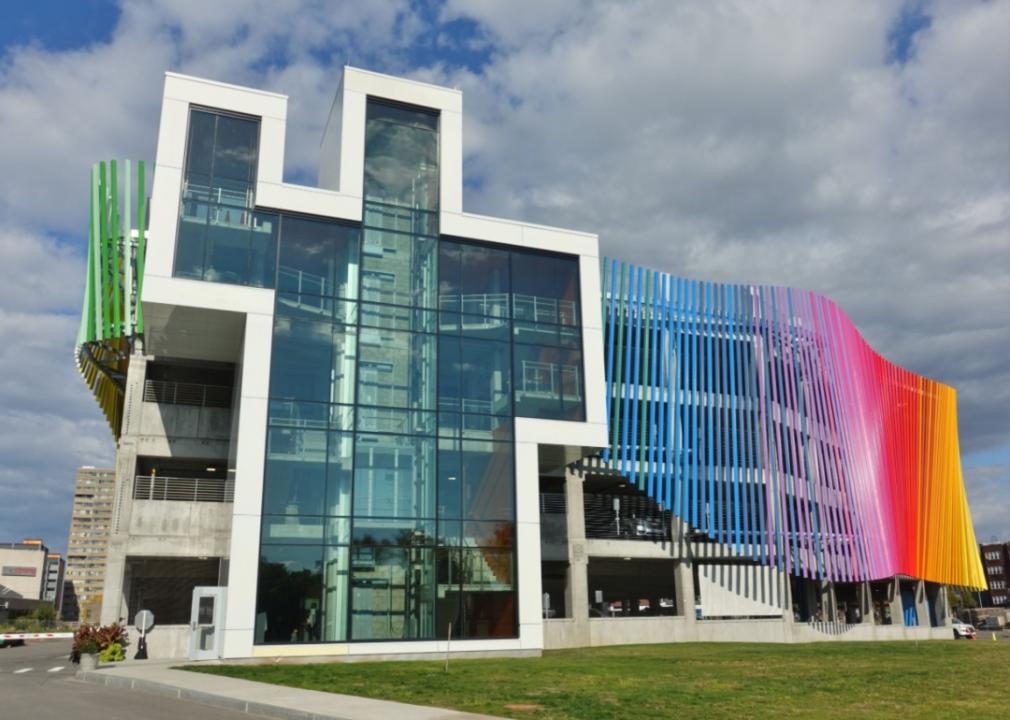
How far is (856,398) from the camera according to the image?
189 ft

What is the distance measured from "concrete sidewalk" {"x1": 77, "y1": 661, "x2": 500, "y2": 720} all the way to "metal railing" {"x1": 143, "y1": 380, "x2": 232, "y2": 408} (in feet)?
55.4

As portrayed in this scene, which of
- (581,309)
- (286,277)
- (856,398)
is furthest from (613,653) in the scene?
(856,398)

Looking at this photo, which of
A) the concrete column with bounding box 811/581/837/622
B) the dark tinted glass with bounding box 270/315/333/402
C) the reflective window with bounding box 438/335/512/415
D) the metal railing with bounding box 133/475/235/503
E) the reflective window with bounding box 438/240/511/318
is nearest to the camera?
the dark tinted glass with bounding box 270/315/333/402

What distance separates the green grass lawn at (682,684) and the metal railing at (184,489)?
1295 cm

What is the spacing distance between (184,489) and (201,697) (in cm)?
2261

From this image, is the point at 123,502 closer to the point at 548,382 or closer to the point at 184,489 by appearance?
the point at 184,489

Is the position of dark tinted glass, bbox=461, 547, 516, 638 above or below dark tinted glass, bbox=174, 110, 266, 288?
below

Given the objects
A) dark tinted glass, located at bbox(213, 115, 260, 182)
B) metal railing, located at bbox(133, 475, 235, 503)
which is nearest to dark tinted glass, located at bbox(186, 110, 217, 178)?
dark tinted glass, located at bbox(213, 115, 260, 182)

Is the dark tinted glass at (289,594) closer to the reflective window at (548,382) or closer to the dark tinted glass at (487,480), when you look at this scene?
the dark tinted glass at (487,480)

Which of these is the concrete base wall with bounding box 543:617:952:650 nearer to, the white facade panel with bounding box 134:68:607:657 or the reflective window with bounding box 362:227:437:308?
the white facade panel with bounding box 134:68:607:657

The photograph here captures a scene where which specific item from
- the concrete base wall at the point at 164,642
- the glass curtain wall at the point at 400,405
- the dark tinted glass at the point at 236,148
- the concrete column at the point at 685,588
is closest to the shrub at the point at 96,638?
the glass curtain wall at the point at 400,405

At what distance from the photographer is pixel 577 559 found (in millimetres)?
43125

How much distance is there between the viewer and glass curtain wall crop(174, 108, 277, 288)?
29.4 meters

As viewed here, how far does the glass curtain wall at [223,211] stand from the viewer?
1159 inches
